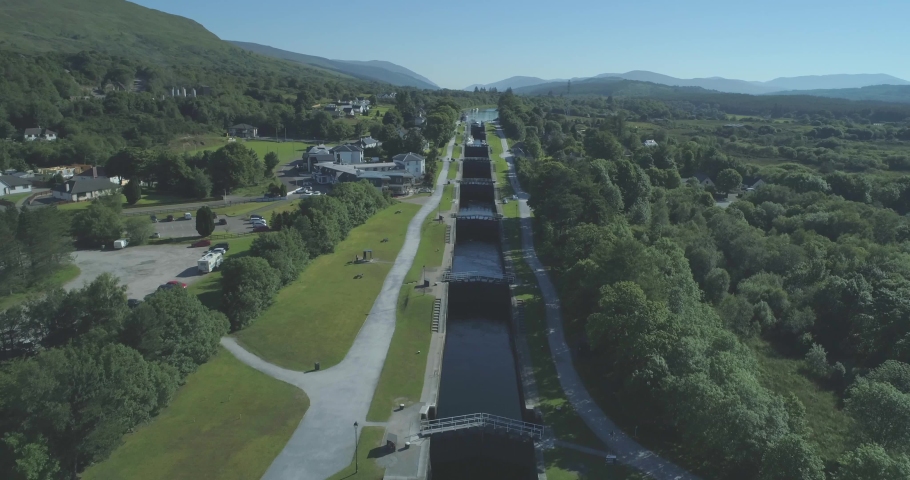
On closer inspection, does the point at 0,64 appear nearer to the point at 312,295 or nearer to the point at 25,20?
the point at 312,295

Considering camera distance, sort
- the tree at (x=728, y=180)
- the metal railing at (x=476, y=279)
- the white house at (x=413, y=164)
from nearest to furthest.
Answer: the metal railing at (x=476, y=279), the tree at (x=728, y=180), the white house at (x=413, y=164)

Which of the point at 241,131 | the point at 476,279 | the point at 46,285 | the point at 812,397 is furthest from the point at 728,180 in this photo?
the point at 241,131

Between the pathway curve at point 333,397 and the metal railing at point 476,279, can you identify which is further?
the metal railing at point 476,279

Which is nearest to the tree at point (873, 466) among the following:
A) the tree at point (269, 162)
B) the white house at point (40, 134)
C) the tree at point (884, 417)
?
the tree at point (884, 417)

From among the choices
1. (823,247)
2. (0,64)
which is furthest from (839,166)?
(0,64)

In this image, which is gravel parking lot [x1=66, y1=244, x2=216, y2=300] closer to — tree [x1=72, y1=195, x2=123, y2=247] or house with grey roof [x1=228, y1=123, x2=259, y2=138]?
tree [x1=72, y1=195, x2=123, y2=247]

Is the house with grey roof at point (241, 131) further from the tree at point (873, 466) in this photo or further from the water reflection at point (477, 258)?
the tree at point (873, 466)

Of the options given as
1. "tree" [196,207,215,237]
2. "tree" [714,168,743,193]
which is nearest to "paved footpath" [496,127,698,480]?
"tree" [196,207,215,237]
